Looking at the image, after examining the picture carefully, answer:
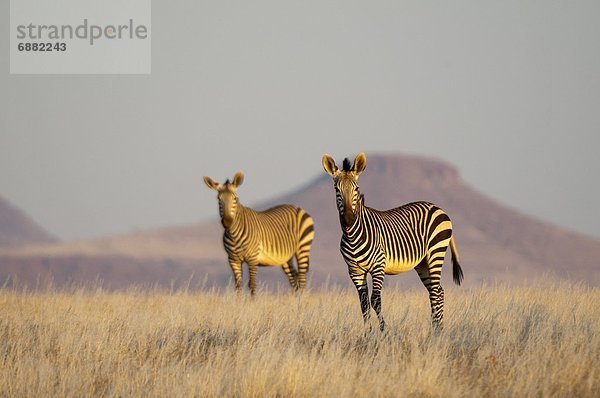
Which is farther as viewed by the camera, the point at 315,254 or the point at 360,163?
the point at 315,254

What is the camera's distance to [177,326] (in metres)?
11.5

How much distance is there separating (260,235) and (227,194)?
1625 millimetres

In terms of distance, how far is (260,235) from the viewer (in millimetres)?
18172

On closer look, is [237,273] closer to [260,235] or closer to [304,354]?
[260,235]

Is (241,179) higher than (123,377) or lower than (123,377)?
higher

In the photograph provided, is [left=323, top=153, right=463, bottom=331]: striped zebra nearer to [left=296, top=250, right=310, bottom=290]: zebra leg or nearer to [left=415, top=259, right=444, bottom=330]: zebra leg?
[left=415, top=259, right=444, bottom=330]: zebra leg

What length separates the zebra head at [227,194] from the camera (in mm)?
16891

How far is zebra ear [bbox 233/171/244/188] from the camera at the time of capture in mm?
16922

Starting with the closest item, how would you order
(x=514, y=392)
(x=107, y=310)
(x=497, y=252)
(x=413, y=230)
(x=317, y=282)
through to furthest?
1. (x=514, y=392)
2. (x=413, y=230)
3. (x=107, y=310)
4. (x=317, y=282)
5. (x=497, y=252)

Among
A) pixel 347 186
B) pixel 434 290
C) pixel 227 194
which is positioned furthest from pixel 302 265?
pixel 347 186

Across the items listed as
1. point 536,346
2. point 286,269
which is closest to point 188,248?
point 286,269

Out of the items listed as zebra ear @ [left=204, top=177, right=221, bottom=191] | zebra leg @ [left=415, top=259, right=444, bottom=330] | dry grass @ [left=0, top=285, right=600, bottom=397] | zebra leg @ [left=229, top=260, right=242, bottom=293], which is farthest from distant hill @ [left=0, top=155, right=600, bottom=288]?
dry grass @ [left=0, top=285, right=600, bottom=397]

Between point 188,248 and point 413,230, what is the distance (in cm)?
15532

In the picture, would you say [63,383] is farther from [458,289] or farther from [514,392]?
[458,289]
